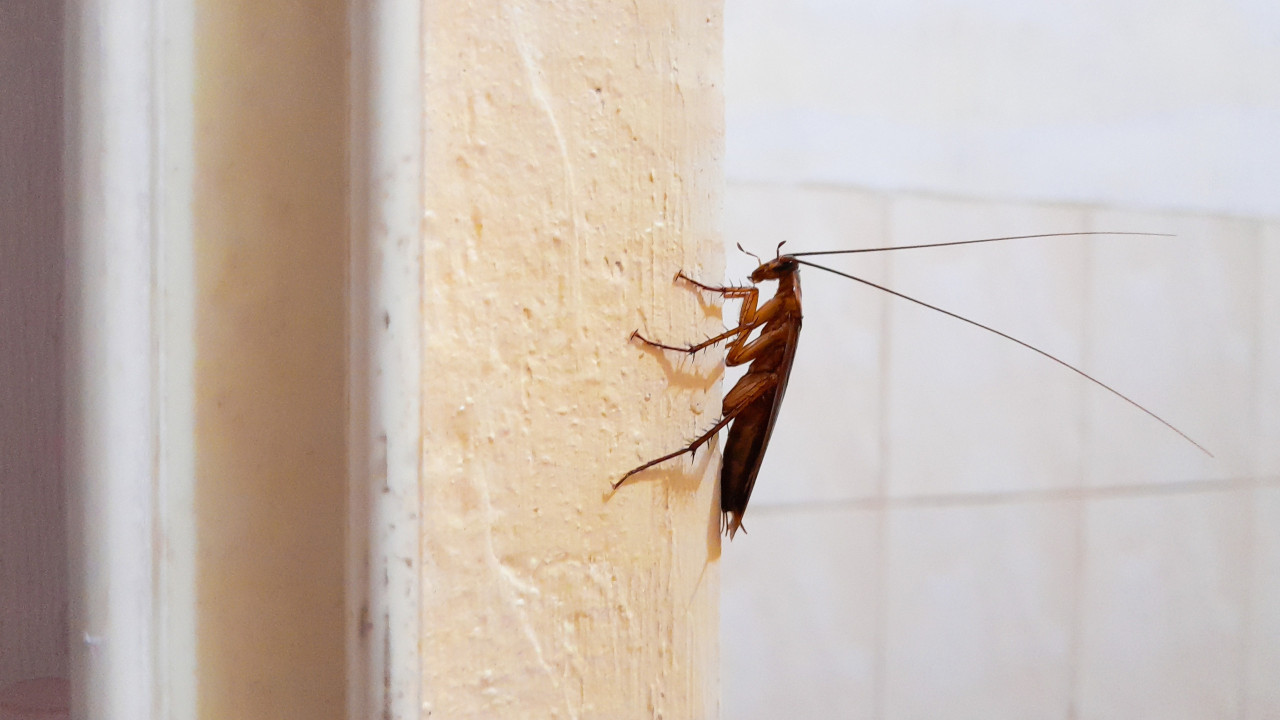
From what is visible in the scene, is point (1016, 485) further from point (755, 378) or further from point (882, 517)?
point (755, 378)

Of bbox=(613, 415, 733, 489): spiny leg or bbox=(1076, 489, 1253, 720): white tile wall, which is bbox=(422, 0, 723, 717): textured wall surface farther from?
bbox=(1076, 489, 1253, 720): white tile wall

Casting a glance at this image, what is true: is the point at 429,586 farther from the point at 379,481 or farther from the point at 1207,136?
the point at 1207,136

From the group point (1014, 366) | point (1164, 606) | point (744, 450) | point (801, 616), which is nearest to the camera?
point (744, 450)

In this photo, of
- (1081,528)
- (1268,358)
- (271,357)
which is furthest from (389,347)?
(1268,358)

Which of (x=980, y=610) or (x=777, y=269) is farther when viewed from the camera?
(x=980, y=610)

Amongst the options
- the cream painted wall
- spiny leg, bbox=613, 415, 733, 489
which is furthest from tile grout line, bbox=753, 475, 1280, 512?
the cream painted wall
